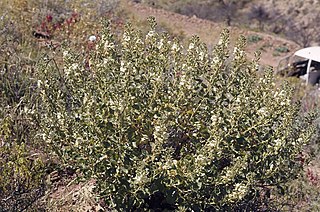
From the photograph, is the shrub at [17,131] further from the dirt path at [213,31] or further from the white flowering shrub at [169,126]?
the dirt path at [213,31]

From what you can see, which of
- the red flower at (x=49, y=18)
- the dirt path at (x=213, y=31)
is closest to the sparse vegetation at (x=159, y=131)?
the red flower at (x=49, y=18)

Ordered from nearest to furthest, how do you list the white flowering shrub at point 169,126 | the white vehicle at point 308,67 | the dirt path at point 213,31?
the white flowering shrub at point 169,126
the white vehicle at point 308,67
the dirt path at point 213,31

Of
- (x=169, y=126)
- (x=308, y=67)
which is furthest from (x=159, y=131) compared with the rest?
(x=308, y=67)

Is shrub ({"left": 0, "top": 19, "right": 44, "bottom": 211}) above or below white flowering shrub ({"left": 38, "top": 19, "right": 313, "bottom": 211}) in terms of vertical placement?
below

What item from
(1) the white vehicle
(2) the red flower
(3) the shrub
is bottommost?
(1) the white vehicle

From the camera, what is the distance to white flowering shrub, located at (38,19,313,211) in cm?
331

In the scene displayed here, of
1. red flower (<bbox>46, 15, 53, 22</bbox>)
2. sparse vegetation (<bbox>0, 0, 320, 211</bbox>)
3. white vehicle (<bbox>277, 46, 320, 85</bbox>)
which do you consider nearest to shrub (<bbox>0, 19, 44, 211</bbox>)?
sparse vegetation (<bbox>0, 0, 320, 211</bbox>)

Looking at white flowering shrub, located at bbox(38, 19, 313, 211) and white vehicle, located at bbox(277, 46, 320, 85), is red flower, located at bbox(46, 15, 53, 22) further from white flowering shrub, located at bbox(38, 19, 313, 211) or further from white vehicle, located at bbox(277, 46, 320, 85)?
white vehicle, located at bbox(277, 46, 320, 85)

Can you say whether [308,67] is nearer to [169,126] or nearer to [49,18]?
[49,18]

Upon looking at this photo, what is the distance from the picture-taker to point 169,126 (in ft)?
11.7

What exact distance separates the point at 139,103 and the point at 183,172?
0.61 meters

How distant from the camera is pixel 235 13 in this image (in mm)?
25312

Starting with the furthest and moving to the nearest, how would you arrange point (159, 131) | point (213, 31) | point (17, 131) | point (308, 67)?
1. point (213, 31)
2. point (308, 67)
3. point (17, 131)
4. point (159, 131)

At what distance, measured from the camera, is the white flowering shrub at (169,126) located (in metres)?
3.31
